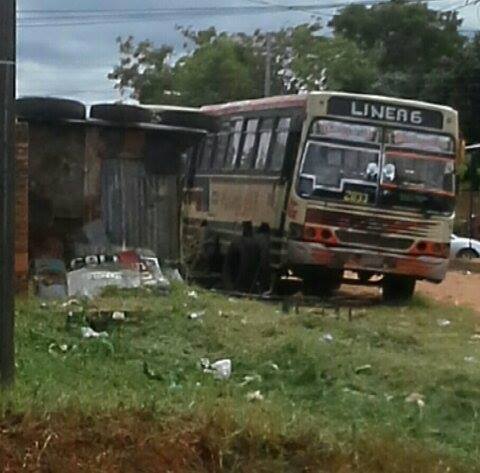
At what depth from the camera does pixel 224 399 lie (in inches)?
341

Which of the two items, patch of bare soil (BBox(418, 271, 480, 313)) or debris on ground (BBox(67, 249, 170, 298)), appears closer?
debris on ground (BBox(67, 249, 170, 298))

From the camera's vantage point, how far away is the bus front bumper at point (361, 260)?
19.8m

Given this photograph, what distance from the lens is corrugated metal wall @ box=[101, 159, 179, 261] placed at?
58.6ft

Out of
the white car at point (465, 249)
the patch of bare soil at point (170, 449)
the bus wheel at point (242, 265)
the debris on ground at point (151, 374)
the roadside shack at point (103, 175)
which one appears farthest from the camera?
the white car at point (465, 249)

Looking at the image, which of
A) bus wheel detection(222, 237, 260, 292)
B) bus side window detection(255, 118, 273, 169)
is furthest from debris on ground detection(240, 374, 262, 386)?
bus side window detection(255, 118, 273, 169)

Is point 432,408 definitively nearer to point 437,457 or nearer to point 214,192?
point 437,457

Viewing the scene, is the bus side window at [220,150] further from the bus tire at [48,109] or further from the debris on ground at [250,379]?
the debris on ground at [250,379]

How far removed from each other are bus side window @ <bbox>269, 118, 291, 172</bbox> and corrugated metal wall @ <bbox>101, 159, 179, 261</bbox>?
2312 millimetres

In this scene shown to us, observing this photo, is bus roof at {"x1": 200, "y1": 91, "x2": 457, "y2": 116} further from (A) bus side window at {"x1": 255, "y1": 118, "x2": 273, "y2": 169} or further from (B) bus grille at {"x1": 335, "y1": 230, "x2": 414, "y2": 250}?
(B) bus grille at {"x1": 335, "y1": 230, "x2": 414, "y2": 250}

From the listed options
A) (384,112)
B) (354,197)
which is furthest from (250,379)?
(384,112)

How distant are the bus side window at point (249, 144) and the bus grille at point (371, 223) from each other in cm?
271

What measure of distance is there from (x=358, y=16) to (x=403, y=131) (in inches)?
1853

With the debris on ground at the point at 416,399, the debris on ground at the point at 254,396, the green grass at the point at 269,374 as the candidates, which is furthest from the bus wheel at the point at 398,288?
the debris on ground at the point at 254,396

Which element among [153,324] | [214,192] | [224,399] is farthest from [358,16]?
[224,399]
